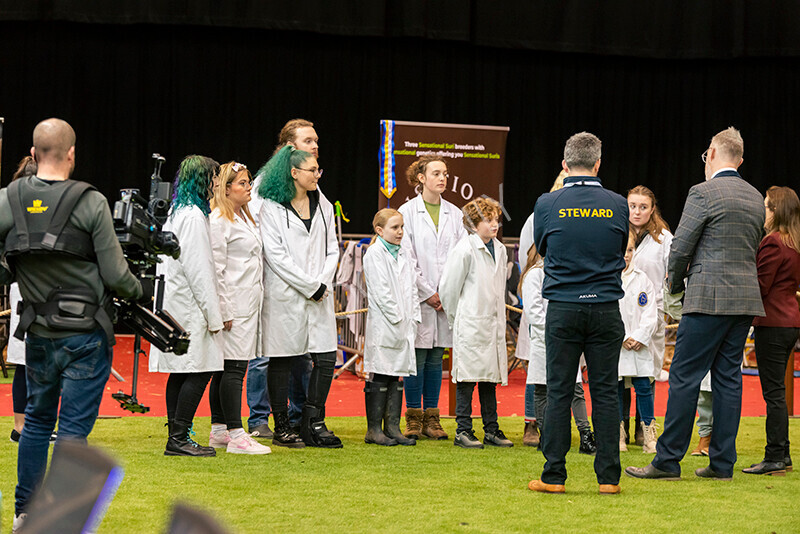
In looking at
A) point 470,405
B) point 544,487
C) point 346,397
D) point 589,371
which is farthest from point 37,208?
point 346,397

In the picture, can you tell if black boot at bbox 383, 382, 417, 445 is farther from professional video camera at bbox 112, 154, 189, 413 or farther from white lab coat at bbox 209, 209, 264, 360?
professional video camera at bbox 112, 154, 189, 413

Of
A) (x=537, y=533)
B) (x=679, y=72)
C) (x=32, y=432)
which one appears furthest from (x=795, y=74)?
(x=32, y=432)

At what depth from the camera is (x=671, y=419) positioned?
479 centimetres

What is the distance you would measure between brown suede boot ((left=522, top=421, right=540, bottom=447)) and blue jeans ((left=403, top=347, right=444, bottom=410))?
0.59 meters

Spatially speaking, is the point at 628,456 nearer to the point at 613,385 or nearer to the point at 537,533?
the point at 613,385

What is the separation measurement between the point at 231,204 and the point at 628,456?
268 centimetres

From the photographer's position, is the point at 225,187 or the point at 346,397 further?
the point at 346,397

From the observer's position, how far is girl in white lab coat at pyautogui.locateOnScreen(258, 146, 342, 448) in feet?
18.1

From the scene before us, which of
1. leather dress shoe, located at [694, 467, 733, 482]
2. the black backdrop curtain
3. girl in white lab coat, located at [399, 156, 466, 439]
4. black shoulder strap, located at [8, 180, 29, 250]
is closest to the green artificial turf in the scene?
leather dress shoe, located at [694, 467, 733, 482]

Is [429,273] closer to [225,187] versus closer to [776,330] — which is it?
[225,187]

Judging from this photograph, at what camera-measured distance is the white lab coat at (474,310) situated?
5.77 meters

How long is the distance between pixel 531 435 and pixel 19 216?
352cm

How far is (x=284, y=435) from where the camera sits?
5.61 meters

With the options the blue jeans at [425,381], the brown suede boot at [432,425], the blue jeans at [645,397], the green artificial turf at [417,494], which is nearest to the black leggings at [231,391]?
the green artificial turf at [417,494]
